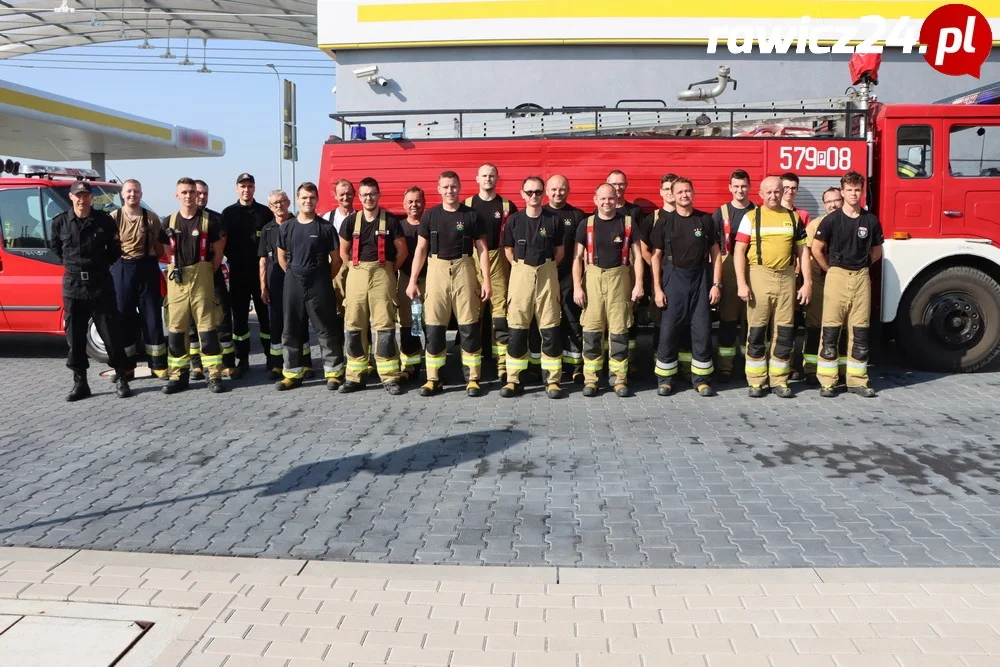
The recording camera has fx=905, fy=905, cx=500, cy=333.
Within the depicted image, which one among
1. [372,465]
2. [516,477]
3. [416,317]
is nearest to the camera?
[516,477]

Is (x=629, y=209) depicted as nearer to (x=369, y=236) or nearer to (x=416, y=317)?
(x=416, y=317)

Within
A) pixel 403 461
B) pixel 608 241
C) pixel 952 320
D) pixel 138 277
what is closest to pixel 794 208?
pixel 608 241

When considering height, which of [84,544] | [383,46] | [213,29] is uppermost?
[213,29]

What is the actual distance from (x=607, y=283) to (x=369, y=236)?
6.92 feet

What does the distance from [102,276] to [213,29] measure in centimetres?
2388

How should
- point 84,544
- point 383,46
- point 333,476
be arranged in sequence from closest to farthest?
1. point 84,544
2. point 333,476
3. point 383,46

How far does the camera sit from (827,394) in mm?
7762

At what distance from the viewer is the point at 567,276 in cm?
811

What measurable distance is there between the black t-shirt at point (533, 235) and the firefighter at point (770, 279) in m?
1.59

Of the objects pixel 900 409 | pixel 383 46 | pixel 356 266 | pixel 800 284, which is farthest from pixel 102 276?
pixel 383 46

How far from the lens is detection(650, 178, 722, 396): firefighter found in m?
7.70

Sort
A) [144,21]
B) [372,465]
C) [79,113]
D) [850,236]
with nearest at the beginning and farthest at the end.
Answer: [372,465] < [850,236] < [79,113] < [144,21]

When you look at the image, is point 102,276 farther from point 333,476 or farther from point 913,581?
point 913,581

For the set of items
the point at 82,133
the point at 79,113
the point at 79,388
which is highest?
the point at 79,113
